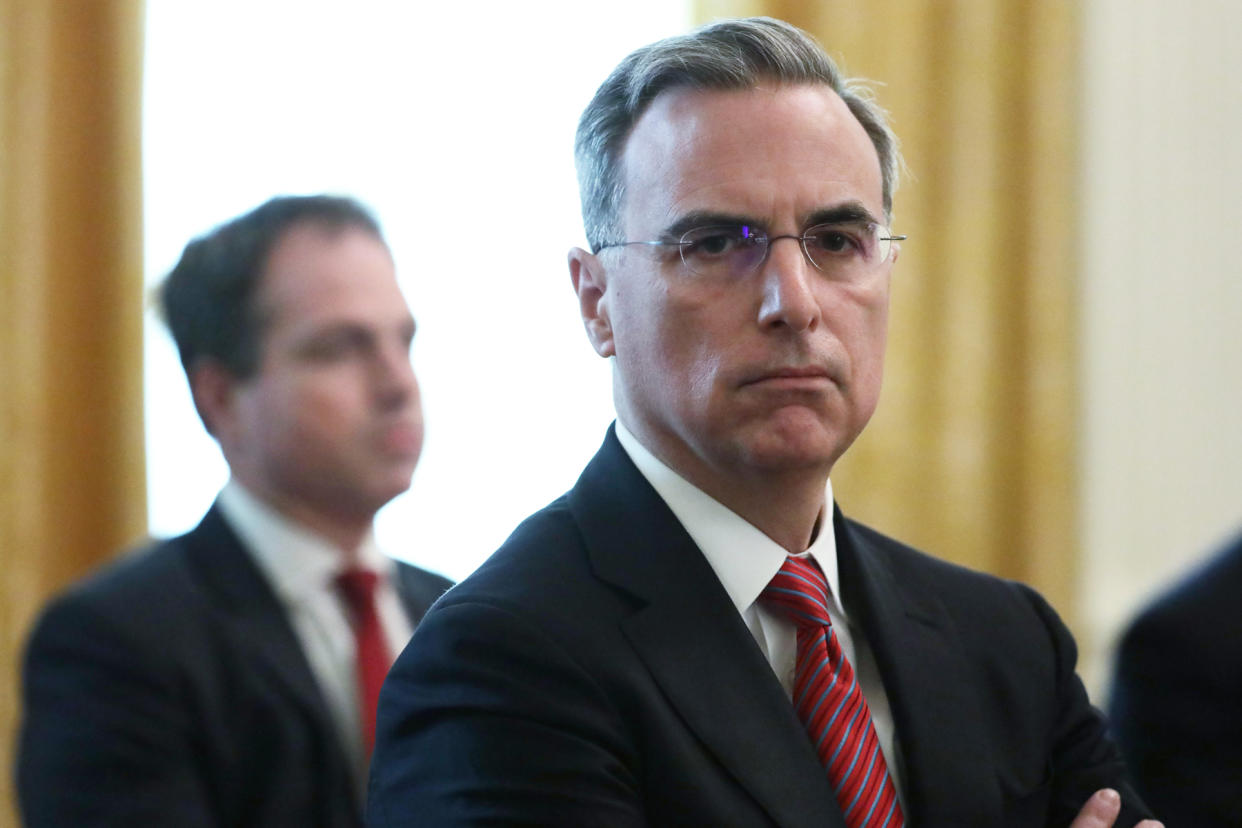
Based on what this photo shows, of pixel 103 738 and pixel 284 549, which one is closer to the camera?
pixel 103 738

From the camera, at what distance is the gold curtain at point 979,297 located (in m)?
4.68

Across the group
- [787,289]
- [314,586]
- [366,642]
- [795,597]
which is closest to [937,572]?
[795,597]

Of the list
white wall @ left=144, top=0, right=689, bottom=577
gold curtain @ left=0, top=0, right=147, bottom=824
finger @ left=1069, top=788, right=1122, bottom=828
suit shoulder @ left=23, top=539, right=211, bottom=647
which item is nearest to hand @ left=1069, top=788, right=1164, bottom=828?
finger @ left=1069, top=788, right=1122, bottom=828

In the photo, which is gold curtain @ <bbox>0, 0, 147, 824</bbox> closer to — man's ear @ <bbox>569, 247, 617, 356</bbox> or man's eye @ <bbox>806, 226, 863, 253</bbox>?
man's ear @ <bbox>569, 247, 617, 356</bbox>

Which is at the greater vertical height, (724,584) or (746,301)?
(746,301)

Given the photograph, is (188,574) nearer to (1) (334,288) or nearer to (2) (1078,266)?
(1) (334,288)

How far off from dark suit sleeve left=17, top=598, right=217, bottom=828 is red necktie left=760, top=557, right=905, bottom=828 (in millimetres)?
984

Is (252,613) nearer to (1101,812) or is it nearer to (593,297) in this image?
(593,297)

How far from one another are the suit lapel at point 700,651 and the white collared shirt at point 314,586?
773 mm

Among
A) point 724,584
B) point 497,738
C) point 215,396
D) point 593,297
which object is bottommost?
point 497,738

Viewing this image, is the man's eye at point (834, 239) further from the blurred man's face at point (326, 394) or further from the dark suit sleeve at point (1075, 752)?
the blurred man's face at point (326, 394)

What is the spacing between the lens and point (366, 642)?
256cm

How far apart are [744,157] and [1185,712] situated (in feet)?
3.02

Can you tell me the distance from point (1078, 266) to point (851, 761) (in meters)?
3.40
